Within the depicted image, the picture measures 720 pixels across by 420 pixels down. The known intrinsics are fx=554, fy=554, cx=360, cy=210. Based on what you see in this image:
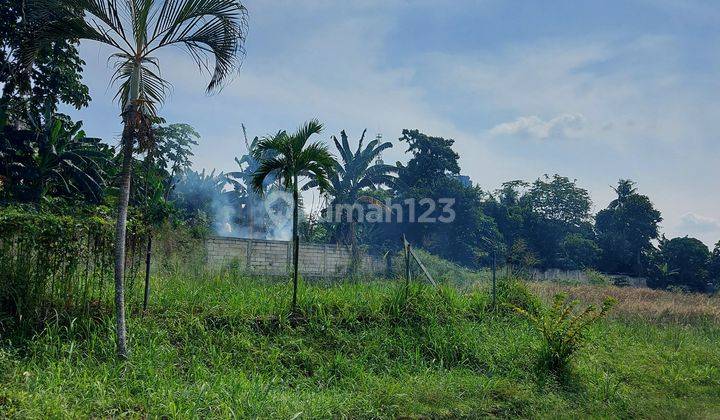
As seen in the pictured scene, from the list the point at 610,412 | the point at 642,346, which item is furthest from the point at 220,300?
the point at 642,346

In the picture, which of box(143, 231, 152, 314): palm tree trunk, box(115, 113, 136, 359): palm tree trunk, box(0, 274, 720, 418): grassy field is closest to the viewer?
box(0, 274, 720, 418): grassy field

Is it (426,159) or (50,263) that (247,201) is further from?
(50,263)

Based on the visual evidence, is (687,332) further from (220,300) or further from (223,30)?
(223,30)

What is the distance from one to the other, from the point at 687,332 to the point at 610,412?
25.8ft

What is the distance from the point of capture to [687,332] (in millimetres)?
13938

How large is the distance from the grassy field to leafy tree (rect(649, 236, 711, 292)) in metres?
38.1

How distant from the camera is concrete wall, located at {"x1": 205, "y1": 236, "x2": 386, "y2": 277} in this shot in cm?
1738

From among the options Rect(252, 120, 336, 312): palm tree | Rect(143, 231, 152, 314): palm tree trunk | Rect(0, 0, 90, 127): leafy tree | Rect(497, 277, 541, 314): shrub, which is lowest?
Rect(497, 277, 541, 314): shrub

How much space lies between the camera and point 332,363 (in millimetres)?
8266

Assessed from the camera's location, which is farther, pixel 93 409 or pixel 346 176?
pixel 346 176

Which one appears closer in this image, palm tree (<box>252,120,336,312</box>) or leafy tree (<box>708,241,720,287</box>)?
palm tree (<box>252,120,336,312</box>)

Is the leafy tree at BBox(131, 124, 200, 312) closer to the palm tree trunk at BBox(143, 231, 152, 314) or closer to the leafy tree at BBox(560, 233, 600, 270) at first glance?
the palm tree trunk at BBox(143, 231, 152, 314)

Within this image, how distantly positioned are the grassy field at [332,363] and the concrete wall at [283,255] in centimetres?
531

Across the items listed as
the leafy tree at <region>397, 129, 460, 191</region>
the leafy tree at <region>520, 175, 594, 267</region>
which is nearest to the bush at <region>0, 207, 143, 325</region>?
the leafy tree at <region>397, 129, 460, 191</region>
